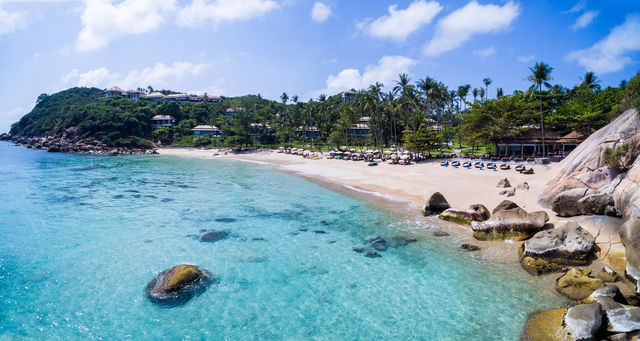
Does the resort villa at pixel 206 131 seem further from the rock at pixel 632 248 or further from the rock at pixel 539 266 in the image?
the rock at pixel 632 248

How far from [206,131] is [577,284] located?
97836 mm

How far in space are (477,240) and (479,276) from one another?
12.8 feet

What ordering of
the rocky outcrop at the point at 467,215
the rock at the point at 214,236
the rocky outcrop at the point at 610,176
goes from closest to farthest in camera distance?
the rocky outcrop at the point at 610,176 → the rock at the point at 214,236 → the rocky outcrop at the point at 467,215

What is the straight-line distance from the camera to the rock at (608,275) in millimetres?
10820

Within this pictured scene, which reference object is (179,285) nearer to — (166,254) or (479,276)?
(166,254)

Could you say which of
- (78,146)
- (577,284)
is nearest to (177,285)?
(577,284)

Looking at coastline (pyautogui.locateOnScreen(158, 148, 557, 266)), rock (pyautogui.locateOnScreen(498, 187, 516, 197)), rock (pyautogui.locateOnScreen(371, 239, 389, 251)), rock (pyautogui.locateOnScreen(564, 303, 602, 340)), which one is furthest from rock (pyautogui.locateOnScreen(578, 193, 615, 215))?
rock (pyautogui.locateOnScreen(371, 239, 389, 251))

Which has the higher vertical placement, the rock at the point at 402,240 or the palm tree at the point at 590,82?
the palm tree at the point at 590,82

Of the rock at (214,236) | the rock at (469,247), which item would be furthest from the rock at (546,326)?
the rock at (214,236)

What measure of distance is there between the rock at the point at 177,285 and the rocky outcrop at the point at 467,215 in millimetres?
14054

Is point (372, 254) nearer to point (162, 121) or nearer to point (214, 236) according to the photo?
point (214, 236)

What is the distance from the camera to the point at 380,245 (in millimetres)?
15727

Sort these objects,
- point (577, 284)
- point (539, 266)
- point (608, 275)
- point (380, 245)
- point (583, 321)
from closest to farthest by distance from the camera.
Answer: point (583, 321) → point (577, 284) → point (608, 275) → point (539, 266) → point (380, 245)

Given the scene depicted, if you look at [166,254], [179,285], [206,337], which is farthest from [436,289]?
[166,254]
